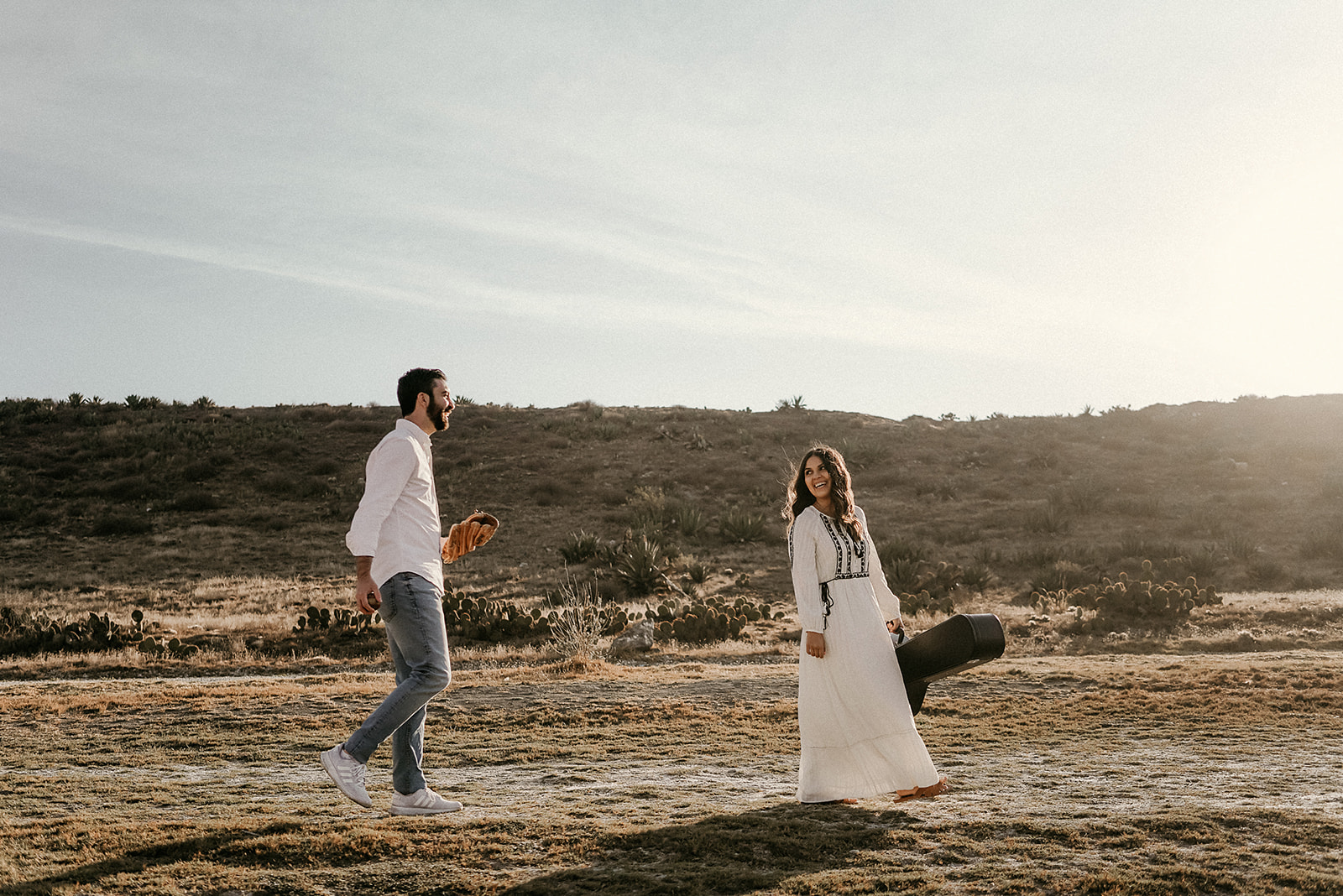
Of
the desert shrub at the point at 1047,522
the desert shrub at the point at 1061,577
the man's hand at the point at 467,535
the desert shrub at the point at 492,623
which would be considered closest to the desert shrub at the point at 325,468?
the desert shrub at the point at 492,623

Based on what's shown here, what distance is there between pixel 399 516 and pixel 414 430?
16.9 inches

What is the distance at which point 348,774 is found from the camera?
4.45 m

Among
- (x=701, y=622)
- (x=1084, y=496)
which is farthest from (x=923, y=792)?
(x=1084, y=496)

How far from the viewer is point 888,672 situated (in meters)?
5.05

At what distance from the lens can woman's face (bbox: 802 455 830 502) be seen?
17.4 ft

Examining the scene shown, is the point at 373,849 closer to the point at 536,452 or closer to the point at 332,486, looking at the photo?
the point at 332,486

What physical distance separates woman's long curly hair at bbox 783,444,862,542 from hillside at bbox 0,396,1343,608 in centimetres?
1303

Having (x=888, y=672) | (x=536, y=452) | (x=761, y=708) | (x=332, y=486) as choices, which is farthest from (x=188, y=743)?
(x=536, y=452)

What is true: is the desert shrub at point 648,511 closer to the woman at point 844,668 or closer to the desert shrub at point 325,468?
the desert shrub at point 325,468

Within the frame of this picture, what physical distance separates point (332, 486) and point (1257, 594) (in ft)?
77.7

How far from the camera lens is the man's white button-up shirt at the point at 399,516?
4.40m

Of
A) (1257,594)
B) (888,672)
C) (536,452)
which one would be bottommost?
(1257,594)

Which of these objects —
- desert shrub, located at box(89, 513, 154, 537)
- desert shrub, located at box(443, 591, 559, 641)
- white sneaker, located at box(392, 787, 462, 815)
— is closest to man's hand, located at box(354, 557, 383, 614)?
white sneaker, located at box(392, 787, 462, 815)

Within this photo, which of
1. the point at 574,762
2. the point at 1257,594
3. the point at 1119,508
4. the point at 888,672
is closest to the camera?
the point at 888,672
